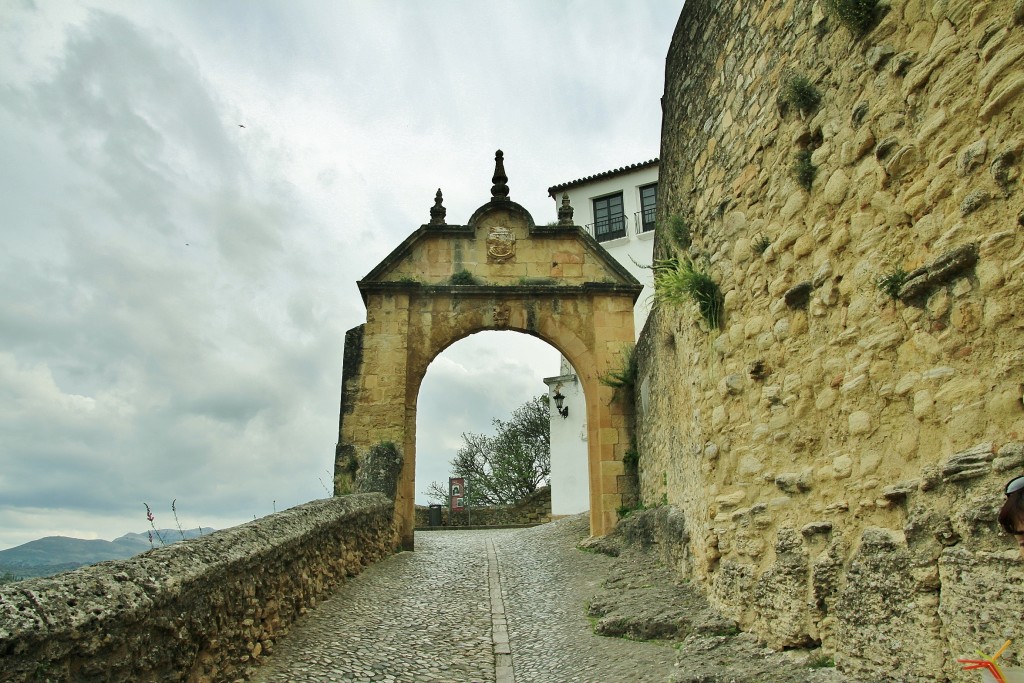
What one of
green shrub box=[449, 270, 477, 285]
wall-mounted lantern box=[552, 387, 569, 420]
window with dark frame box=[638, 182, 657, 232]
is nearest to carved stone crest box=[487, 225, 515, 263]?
green shrub box=[449, 270, 477, 285]

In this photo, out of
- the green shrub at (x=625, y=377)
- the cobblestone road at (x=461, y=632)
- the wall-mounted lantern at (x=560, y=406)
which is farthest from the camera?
the wall-mounted lantern at (x=560, y=406)

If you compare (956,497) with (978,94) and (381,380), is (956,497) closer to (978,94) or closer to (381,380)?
(978,94)

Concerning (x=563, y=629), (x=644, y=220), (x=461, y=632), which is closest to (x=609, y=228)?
(x=644, y=220)

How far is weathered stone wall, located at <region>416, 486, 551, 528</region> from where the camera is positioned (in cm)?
2202

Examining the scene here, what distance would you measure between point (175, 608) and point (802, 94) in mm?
4600

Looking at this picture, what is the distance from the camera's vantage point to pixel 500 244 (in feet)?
44.4

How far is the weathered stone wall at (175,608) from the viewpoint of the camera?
117 inches

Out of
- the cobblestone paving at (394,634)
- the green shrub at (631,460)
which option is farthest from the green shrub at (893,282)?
the green shrub at (631,460)

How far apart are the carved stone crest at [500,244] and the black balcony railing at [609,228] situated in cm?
1660

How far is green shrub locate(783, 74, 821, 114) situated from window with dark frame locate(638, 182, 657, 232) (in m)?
24.6

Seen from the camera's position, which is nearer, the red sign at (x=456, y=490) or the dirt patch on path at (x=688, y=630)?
the dirt patch on path at (x=688, y=630)

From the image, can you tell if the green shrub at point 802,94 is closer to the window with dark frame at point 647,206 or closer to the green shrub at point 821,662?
the green shrub at point 821,662

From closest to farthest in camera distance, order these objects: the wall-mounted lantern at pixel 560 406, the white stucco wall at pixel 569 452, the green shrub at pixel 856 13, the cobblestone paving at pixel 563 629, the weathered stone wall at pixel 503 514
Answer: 1. the green shrub at pixel 856 13
2. the cobblestone paving at pixel 563 629
3. the weathered stone wall at pixel 503 514
4. the wall-mounted lantern at pixel 560 406
5. the white stucco wall at pixel 569 452

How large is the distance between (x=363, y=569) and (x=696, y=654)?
17.3 feet
